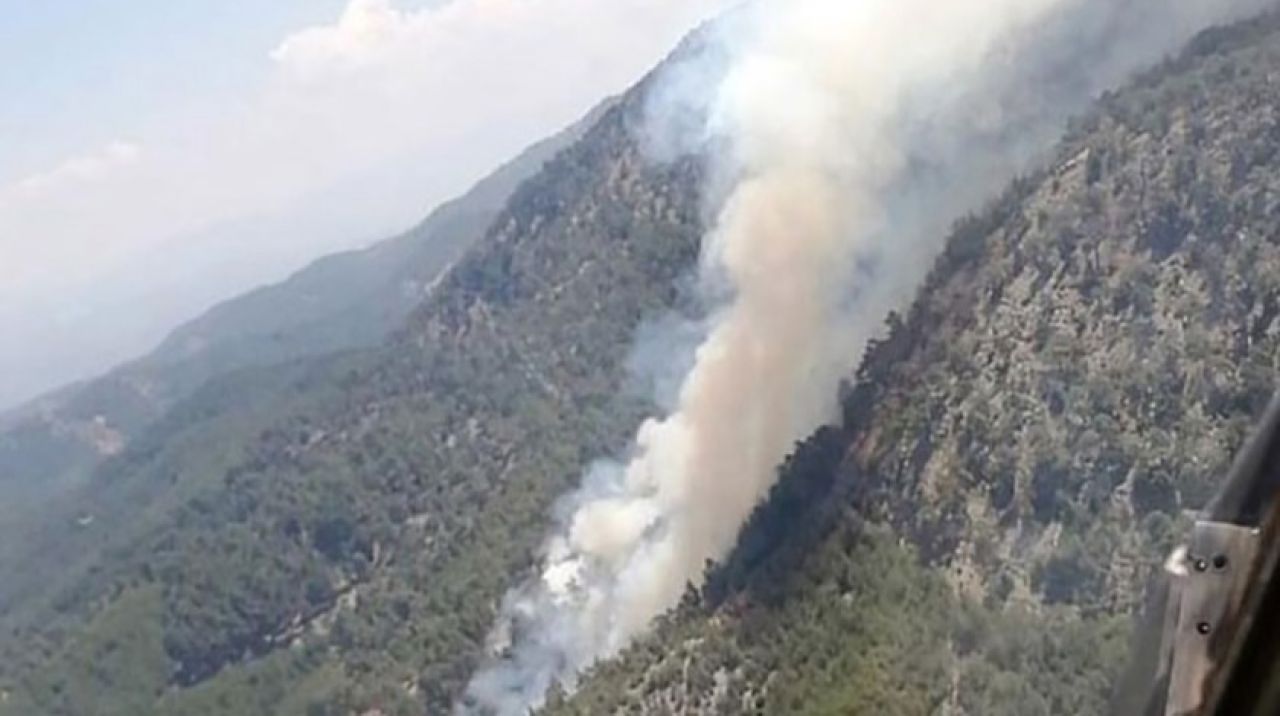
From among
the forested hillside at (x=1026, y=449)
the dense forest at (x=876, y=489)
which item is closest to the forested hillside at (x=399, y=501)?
the dense forest at (x=876, y=489)

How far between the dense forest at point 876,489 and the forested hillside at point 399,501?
328mm

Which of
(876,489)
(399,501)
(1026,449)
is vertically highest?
(1026,449)

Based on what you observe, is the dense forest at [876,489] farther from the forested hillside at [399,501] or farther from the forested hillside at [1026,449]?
the forested hillside at [399,501]

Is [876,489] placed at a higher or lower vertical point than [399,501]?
higher

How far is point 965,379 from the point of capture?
50781 millimetres

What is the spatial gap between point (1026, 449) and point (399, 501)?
220 feet

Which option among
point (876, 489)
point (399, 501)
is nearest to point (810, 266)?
point (876, 489)

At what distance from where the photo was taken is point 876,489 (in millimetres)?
51250

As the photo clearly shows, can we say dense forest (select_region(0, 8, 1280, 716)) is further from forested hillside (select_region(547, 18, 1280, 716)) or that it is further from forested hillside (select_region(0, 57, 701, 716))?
forested hillside (select_region(0, 57, 701, 716))

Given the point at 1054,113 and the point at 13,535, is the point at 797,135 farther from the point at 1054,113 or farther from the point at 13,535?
the point at 13,535

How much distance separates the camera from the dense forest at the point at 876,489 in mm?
40875

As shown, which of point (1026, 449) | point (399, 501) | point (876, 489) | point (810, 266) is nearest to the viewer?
point (1026, 449)

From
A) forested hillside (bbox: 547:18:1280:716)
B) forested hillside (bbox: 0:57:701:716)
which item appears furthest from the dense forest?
forested hillside (bbox: 0:57:701:716)

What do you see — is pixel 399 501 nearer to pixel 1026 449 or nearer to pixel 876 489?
pixel 876 489
